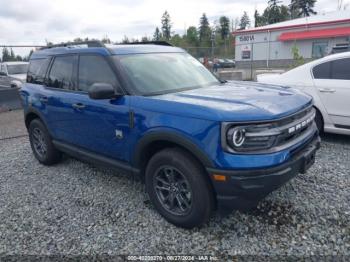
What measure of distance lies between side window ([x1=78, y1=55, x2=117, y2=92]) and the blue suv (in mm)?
13

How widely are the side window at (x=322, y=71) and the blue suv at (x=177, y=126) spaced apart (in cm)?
240

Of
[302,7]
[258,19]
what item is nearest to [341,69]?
[302,7]

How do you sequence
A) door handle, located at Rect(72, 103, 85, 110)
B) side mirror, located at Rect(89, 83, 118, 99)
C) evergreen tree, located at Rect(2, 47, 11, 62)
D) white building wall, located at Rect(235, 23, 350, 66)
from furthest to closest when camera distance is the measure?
white building wall, located at Rect(235, 23, 350, 66) < evergreen tree, located at Rect(2, 47, 11, 62) < door handle, located at Rect(72, 103, 85, 110) < side mirror, located at Rect(89, 83, 118, 99)

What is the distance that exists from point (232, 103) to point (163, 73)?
120 centimetres

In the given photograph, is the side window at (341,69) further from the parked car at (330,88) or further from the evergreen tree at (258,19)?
the evergreen tree at (258,19)

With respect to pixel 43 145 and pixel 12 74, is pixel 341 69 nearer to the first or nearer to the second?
pixel 43 145

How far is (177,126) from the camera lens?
2840 millimetres

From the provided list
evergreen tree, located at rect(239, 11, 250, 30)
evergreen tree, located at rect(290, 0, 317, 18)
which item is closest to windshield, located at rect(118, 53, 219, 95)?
evergreen tree, located at rect(290, 0, 317, 18)

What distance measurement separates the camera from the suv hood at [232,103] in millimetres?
2635

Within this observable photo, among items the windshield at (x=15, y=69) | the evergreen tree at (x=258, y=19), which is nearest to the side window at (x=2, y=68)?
the windshield at (x=15, y=69)

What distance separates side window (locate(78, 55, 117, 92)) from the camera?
11.8 ft

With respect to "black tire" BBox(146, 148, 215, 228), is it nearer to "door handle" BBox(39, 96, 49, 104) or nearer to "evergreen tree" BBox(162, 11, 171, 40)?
"door handle" BBox(39, 96, 49, 104)

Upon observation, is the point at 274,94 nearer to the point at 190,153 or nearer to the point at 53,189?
the point at 190,153

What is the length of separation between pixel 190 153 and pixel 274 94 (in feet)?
3.68
